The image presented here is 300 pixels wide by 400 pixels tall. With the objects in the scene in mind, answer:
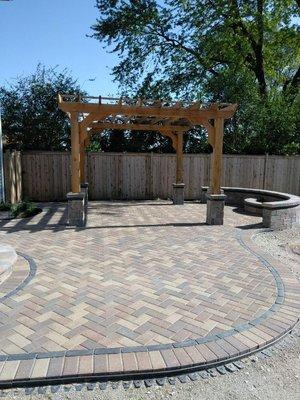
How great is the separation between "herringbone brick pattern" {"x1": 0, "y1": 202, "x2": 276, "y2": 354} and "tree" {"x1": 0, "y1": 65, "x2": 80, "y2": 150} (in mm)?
6067

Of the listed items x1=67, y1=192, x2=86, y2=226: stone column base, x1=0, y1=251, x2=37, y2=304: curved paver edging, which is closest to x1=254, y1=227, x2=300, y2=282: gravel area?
x1=0, y1=251, x2=37, y2=304: curved paver edging

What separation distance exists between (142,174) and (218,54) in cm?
819

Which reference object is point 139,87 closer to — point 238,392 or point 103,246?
point 103,246

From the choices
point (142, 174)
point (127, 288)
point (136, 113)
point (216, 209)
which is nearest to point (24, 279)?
point (127, 288)

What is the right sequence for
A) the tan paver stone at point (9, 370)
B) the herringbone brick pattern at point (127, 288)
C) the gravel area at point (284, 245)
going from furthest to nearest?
the gravel area at point (284, 245), the herringbone brick pattern at point (127, 288), the tan paver stone at point (9, 370)

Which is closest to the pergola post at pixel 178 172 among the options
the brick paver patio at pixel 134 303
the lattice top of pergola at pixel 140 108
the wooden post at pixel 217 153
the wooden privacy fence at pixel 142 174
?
the wooden privacy fence at pixel 142 174

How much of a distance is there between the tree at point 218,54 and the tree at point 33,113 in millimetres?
5017

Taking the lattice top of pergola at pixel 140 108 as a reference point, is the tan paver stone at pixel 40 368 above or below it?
below

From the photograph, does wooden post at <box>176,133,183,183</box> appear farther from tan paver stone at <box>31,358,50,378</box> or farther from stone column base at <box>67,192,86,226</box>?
tan paver stone at <box>31,358,50,378</box>

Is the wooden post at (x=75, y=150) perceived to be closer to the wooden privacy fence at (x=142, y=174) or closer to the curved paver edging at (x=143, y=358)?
the wooden privacy fence at (x=142, y=174)

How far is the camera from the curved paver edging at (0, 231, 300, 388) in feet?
7.93

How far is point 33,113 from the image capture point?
40.8 feet

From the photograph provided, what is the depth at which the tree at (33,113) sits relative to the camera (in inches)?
487

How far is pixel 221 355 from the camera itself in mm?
2662
